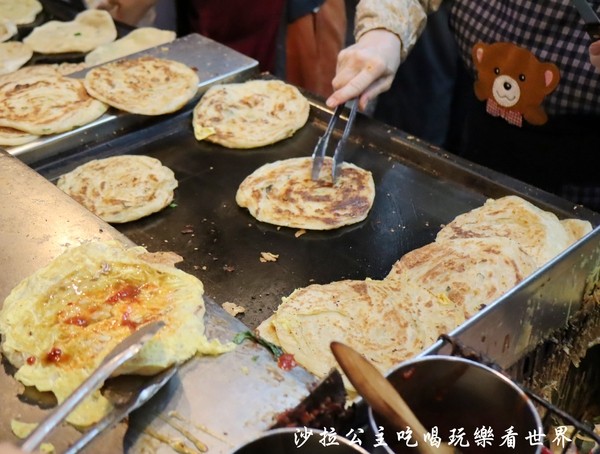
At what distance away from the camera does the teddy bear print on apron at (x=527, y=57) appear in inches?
106

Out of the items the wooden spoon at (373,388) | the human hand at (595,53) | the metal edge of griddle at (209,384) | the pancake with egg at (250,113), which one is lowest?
the pancake with egg at (250,113)

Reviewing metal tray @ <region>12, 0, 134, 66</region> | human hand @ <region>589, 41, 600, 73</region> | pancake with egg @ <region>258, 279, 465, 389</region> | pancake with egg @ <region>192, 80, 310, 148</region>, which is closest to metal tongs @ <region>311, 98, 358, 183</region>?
pancake with egg @ <region>192, 80, 310, 148</region>

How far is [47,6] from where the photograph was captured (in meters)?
4.63

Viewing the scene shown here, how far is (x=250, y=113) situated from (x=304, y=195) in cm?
69

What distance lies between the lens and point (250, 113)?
3242mm

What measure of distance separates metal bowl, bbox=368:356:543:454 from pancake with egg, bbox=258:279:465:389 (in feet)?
1.95

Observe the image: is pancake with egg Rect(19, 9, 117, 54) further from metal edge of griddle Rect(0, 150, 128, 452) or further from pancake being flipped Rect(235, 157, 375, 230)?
metal edge of griddle Rect(0, 150, 128, 452)

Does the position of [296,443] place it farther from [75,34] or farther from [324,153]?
[75,34]

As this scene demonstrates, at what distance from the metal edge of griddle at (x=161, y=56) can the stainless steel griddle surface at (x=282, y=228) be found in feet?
0.15

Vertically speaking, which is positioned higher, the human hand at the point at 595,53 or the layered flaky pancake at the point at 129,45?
the human hand at the point at 595,53

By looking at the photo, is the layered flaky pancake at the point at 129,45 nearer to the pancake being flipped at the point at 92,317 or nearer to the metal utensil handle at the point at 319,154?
the metal utensil handle at the point at 319,154

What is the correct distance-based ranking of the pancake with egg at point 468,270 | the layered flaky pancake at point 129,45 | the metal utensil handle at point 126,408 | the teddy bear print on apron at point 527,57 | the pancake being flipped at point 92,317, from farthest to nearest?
the layered flaky pancake at point 129,45 → the teddy bear print on apron at point 527,57 → the pancake with egg at point 468,270 → the pancake being flipped at point 92,317 → the metal utensil handle at point 126,408

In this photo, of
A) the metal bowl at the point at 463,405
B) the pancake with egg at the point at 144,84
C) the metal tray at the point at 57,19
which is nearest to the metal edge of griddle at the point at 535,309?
the metal bowl at the point at 463,405

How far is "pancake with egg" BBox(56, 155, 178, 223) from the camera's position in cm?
263
